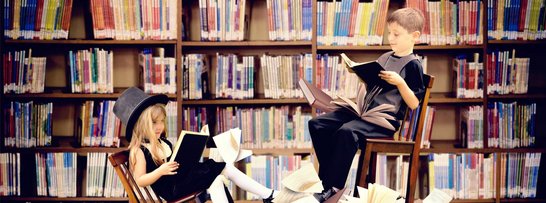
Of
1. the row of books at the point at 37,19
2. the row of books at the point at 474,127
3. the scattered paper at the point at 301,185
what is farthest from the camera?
the row of books at the point at 474,127

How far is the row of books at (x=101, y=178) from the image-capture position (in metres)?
4.84

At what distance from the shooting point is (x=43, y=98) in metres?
5.00

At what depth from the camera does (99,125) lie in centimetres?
486

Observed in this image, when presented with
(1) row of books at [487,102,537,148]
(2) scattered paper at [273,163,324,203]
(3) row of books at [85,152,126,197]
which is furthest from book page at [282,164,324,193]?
(1) row of books at [487,102,537,148]

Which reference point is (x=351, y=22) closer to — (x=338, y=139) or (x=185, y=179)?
(x=338, y=139)

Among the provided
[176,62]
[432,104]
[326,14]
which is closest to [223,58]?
[176,62]

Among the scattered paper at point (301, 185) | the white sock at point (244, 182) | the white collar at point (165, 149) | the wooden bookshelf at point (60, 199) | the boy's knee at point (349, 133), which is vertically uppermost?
the boy's knee at point (349, 133)

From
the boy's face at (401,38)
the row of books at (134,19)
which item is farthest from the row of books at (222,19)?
the boy's face at (401,38)

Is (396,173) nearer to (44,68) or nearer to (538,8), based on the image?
(538,8)

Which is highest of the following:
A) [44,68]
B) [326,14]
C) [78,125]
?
[326,14]

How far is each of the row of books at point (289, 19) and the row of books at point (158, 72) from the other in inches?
24.3

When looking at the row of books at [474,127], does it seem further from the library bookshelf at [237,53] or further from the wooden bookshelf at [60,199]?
the wooden bookshelf at [60,199]

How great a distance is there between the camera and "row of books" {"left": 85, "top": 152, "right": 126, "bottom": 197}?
4.84m

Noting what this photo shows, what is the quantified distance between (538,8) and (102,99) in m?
2.64
